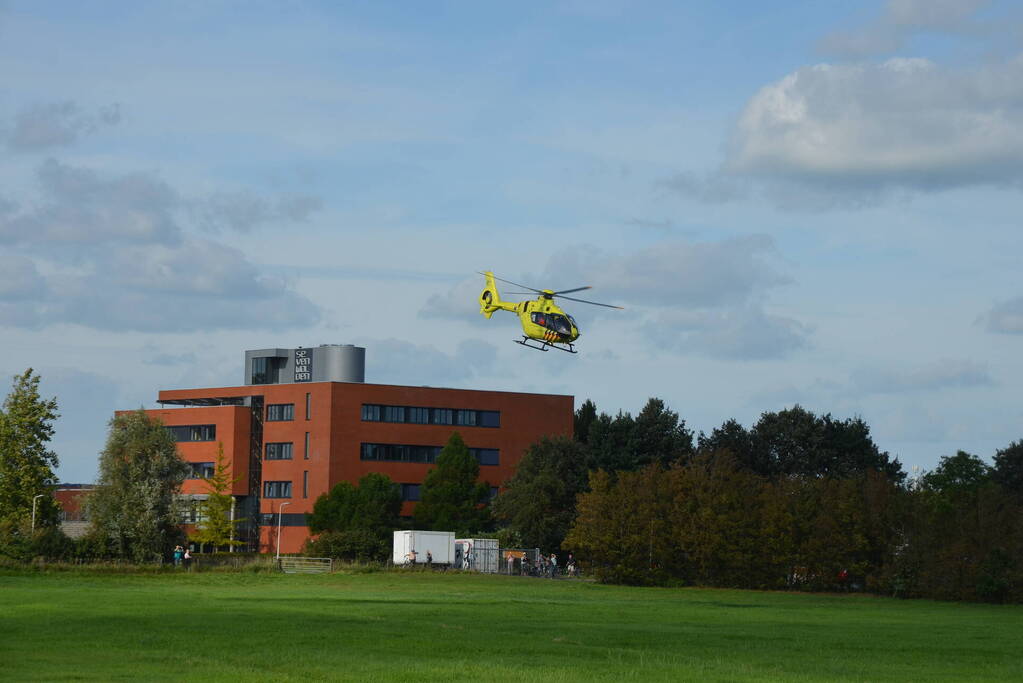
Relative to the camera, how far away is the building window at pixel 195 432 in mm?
125125

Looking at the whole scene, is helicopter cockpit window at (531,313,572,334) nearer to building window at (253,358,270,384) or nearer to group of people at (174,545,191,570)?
group of people at (174,545,191,570)

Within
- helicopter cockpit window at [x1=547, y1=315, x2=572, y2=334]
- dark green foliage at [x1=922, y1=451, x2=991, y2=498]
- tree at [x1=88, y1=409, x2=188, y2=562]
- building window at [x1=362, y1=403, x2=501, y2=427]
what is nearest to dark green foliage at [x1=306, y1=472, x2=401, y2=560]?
building window at [x1=362, y1=403, x2=501, y2=427]

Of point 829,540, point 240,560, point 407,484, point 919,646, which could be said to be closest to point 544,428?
point 407,484

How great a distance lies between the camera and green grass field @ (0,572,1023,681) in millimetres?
26031

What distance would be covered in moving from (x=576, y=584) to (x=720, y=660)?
48.5 metres

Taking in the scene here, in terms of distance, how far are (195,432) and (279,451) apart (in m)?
9.05

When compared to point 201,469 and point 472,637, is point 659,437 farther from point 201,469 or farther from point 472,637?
point 472,637

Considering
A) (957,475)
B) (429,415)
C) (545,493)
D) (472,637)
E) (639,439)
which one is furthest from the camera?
(429,415)

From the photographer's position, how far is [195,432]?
12669 cm

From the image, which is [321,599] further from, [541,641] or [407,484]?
[407,484]

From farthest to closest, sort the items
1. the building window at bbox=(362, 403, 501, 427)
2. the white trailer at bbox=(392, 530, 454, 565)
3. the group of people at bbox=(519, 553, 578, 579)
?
1. the building window at bbox=(362, 403, 501, 427)
2. the white trailer at bbox=(392, 530, 454, 565)
3. the group of people at bbox=(519, 553, 578, 579)

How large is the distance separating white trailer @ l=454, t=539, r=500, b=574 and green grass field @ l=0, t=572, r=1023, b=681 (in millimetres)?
37437

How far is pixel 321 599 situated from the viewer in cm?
5069

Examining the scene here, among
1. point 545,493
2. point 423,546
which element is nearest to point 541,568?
point 423,546
